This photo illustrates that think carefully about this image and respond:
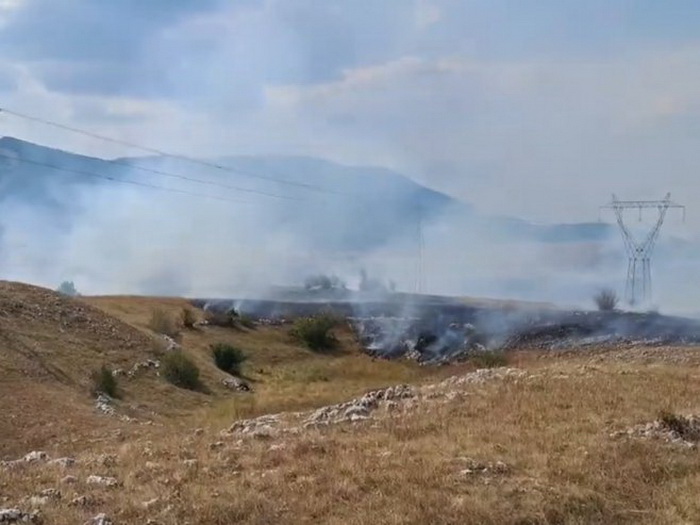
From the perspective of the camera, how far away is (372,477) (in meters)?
12.5

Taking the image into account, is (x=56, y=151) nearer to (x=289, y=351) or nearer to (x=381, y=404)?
(x=289, y=351)

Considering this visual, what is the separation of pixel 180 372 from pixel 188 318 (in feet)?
70.1

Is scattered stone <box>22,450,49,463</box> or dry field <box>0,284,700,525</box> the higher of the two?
dry field <box>0,284,700,525</box>

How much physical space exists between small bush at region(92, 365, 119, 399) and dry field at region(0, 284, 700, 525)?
488cm

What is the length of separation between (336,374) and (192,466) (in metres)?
35.1

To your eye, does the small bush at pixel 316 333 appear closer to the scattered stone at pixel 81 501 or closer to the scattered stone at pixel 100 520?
the scattered stone at pixel 81 501

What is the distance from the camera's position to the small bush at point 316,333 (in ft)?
204

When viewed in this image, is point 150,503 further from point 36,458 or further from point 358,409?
point 358,409

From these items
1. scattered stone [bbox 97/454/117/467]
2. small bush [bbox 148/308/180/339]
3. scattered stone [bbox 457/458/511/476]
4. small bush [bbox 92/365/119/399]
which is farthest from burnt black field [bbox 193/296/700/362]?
scattered stone [bbox 97/454/117/467]

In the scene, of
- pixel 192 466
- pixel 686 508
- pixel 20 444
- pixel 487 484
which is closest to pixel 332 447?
pixel 192 466

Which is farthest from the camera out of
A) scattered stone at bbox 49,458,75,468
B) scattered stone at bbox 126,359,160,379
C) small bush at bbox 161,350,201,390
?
small bush at bbox 161,350,201,390

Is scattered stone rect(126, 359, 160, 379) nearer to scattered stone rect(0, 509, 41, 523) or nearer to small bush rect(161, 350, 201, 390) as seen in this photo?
small bush rect(161, 350, 201, 390)

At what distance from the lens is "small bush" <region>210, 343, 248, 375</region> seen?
48500 mm

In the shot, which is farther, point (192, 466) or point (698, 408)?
point (698, 408)
